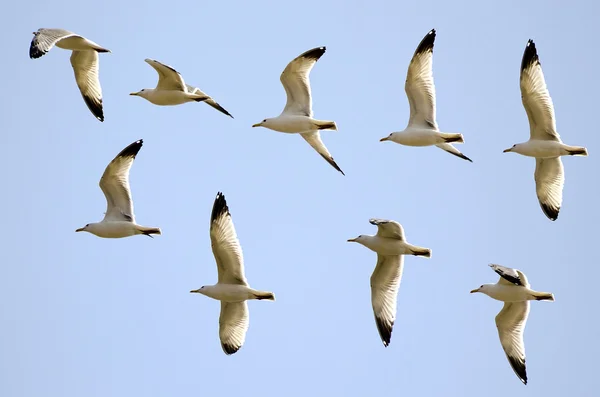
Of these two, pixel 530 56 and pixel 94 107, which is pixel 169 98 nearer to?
pixel 94 107

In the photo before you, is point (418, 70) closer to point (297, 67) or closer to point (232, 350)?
point (297, 67)

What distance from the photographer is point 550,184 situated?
965 inches

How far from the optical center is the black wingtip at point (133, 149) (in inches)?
920

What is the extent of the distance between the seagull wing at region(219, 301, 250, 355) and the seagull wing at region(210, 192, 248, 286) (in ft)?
2.62

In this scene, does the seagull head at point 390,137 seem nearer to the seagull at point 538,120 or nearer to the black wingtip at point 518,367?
the seagull at point 538,120

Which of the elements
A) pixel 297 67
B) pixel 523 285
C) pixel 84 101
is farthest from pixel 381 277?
pixel 84 101

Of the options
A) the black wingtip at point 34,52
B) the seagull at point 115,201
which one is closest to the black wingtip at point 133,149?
the seagull at point 115,201

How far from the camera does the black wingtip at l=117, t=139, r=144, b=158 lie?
23375 mm

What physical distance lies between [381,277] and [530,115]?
12.8 ft

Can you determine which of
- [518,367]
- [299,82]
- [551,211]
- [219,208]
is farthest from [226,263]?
[551,211]

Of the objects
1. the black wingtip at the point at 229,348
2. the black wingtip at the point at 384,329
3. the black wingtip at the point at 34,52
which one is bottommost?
the black wingtip at the point at 229,348

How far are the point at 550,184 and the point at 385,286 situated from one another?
3.73 m

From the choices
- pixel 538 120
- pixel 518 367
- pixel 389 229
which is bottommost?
pixel 518 367

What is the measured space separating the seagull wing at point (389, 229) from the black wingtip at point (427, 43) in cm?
347
